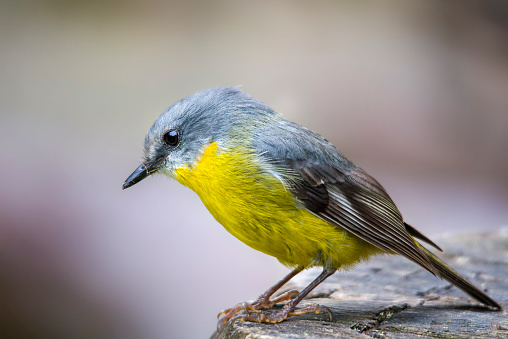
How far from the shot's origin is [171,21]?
1095 cm

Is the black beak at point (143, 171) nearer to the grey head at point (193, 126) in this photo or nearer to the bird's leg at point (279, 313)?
the grey head at point (193, 126)

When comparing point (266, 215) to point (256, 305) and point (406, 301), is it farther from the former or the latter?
point (406, 301)

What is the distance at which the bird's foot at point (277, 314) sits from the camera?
337 cm

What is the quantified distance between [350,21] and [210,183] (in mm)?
8396

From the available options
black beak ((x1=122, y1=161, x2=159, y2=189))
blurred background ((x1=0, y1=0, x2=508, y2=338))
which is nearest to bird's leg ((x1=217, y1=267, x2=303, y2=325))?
black beak ((x1=122, y1=161, x2=159, y2=189))

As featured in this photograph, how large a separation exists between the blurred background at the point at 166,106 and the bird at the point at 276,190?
10.2 feet

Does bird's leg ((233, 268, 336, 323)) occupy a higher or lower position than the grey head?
lower

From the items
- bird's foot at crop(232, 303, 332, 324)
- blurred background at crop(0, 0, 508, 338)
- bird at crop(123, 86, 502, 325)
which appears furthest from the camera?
blurred background at crop(0, 0, 508, 338)

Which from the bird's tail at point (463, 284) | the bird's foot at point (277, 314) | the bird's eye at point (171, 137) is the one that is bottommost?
the bird's foot at point (277, 314)

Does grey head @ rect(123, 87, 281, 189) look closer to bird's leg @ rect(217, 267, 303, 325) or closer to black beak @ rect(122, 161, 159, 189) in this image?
black beak @ rect(122, 161, 159, 189)

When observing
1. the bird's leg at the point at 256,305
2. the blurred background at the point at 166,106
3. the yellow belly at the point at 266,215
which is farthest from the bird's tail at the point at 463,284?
the blurred background at the point at 166,106

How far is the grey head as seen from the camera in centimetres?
384

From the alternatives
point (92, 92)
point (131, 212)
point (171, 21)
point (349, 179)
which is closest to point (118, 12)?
point (171, 21)

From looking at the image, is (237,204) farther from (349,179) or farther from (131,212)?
(131,212)
